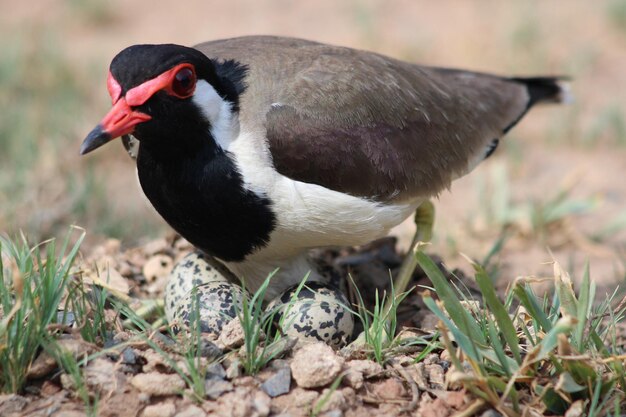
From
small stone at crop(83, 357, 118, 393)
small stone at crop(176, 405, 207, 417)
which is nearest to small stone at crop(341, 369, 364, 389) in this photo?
small stone at crop(176, 405, 207, 417)

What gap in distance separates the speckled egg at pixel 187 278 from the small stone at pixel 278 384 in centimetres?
73

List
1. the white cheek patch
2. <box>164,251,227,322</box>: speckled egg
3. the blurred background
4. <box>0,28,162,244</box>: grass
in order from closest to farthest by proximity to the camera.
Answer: the white cheek patch < <box>164,251,227,322</box>: speckled egg < <box>0,28,162,244</box>: grass < the blurred background

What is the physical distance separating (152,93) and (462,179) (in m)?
3.93

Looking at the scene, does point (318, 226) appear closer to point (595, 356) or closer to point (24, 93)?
point (595, 356)

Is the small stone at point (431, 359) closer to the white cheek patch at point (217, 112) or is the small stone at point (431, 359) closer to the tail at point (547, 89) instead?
the white cheek patch at point (217, 112)

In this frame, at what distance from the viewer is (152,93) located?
3.22 m

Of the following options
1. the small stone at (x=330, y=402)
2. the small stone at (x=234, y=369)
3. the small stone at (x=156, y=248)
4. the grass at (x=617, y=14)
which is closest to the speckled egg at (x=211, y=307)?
the small stone at (x=234, y=369)

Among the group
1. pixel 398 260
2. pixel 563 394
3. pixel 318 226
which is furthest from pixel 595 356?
pixel 398 260

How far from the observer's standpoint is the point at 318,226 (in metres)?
3.56

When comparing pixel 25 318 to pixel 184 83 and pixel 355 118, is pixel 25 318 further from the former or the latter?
pixel 355 118

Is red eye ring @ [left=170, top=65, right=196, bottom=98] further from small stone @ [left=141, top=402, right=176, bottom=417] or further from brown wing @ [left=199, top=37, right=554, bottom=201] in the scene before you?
small stone @ [left=141, top=402, right=176, bottom=417]

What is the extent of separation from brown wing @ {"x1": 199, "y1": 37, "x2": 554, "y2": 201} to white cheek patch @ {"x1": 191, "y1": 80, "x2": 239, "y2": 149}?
73 mm

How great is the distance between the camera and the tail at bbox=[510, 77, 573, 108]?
17.1 ft

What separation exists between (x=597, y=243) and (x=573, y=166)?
126 centimetres
